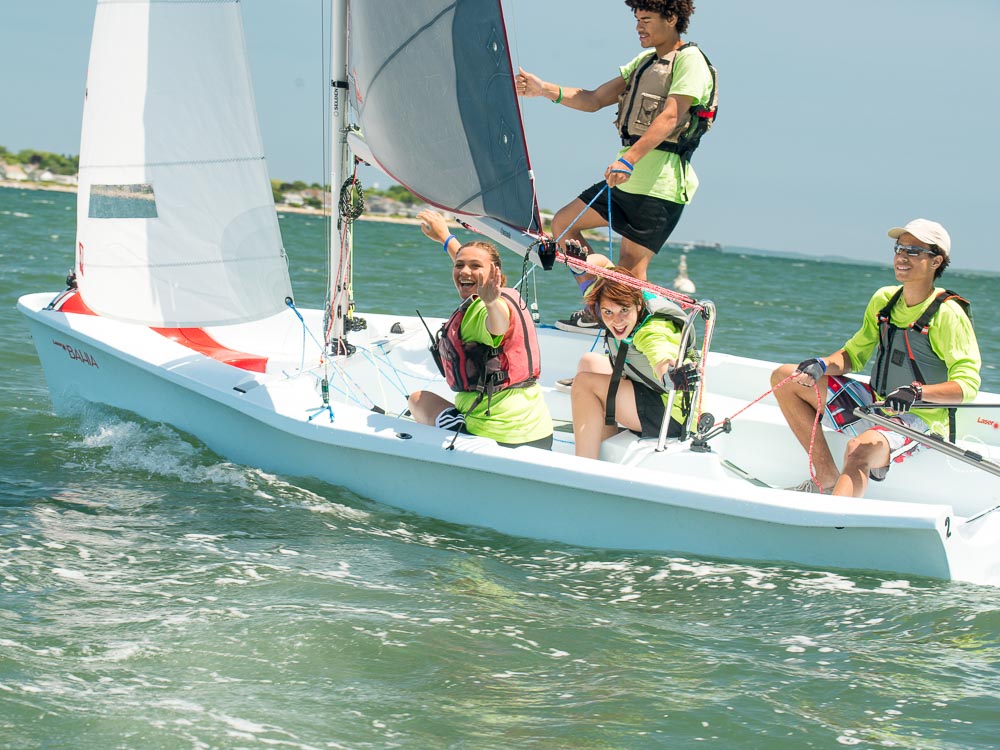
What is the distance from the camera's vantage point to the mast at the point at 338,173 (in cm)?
505

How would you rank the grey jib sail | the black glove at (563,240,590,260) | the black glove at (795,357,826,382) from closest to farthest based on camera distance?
1. the black glove at (795,357,826,382)
2. the grey jib sail
3. the black glove at (563,240,590,260)

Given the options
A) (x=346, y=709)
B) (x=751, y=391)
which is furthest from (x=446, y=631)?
(x=751, y=391)

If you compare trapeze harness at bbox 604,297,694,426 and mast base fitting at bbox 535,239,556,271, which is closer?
trapeze harness at bbox 604,297,694,426

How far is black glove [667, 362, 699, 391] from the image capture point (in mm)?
4223

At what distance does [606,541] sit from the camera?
4320 mm

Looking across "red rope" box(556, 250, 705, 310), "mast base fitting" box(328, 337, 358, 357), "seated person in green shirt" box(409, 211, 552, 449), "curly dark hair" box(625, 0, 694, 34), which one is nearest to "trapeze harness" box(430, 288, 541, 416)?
"seated person in green shirt" box(409, 211, 552, 449)

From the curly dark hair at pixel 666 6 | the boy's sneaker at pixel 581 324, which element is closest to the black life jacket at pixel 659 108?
the curly dark hair at pixel 666 6

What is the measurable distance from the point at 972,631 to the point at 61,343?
186 inches

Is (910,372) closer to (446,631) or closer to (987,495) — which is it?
(987,495)

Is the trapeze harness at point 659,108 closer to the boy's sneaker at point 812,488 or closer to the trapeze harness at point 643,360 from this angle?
the trapeze harness at point 643,360

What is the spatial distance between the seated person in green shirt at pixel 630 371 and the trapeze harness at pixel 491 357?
0.29 m

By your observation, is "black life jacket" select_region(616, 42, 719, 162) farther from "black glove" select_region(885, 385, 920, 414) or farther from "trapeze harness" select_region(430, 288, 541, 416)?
"black glove" select_region(885, 385, 920, 414)

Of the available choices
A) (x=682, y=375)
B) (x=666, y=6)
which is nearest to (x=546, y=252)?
(x=682, y=375)

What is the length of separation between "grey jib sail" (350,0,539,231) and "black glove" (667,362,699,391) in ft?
3.15
